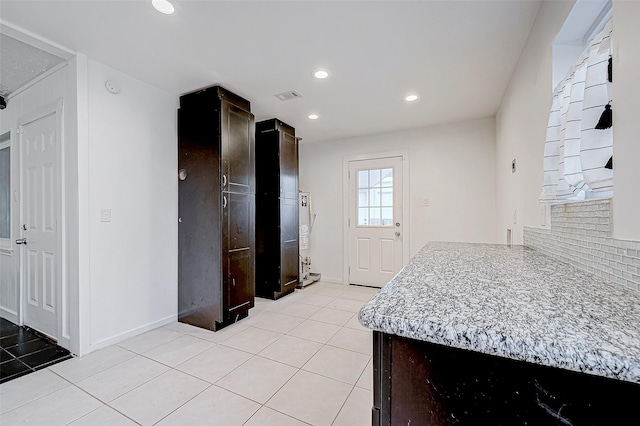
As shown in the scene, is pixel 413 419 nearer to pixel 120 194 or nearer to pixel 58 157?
pixel 120 194

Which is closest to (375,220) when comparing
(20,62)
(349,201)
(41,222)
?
(349,201)

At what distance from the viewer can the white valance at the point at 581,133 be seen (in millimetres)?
930

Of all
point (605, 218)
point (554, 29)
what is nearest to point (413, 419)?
point (605, 218)

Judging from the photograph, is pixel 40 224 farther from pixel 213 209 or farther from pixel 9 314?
pixel 213 209

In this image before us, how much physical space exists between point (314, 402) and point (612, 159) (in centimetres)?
182

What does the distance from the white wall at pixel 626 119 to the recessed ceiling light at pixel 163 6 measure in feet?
6.92

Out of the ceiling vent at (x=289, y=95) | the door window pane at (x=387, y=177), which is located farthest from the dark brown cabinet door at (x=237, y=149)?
the door window pane at (x=387, y=177)

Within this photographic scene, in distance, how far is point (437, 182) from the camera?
3.88 metres

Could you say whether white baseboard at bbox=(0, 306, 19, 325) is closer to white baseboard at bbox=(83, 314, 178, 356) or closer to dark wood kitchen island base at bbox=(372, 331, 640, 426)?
white baseboard at bbox=(83, 314, 178, 356)

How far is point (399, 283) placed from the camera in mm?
806

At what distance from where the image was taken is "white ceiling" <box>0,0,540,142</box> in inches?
65.1

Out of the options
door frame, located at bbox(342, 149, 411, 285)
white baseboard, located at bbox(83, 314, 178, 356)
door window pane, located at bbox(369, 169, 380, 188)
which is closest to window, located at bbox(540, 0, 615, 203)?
door frame, located at bbox(342, 149, 411, 285)

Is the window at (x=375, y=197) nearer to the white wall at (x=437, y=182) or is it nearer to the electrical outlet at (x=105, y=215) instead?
the white wall at (x=437, y=182)

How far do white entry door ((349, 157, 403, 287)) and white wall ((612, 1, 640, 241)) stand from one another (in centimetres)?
324
